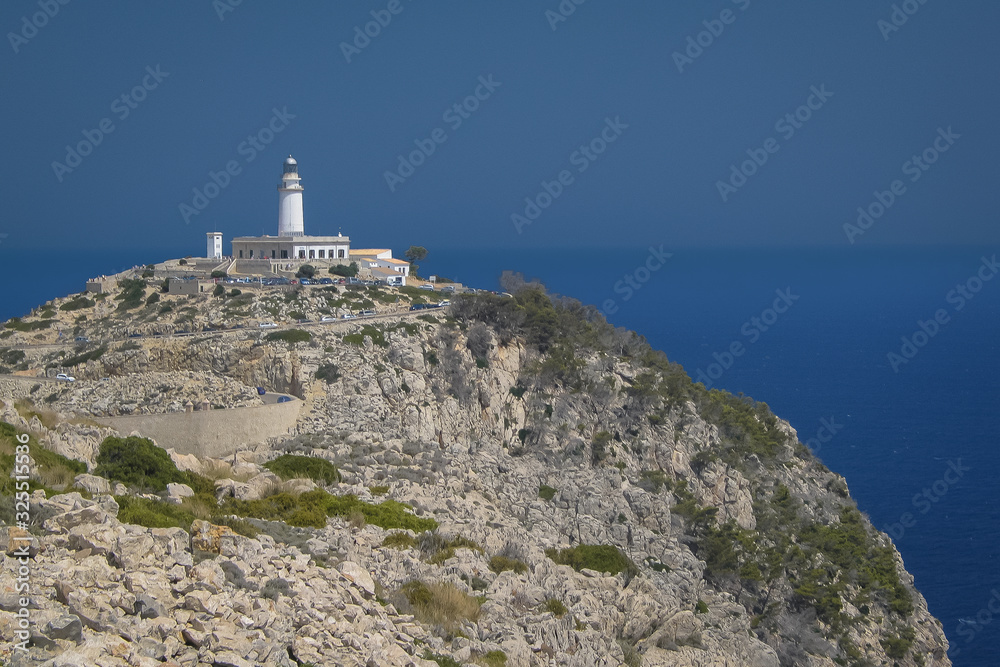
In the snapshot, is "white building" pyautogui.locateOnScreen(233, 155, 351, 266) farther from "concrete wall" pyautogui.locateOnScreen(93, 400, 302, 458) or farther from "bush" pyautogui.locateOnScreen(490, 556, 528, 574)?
"bush" pyautogui.locateOnScreen(490, 556, 528, 574)

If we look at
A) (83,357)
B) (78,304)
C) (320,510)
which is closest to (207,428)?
(320,510)

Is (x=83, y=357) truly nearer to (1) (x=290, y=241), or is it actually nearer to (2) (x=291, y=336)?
(2) (x=291, y=336)

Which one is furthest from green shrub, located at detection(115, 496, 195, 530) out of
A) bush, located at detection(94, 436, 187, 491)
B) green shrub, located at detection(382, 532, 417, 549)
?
green shrub, located at detection(382, 532, 417, 549)

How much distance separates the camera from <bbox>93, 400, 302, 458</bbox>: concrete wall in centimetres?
3300

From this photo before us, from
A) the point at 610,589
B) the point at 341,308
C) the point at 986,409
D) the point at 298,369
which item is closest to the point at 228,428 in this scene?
the point at 298,369

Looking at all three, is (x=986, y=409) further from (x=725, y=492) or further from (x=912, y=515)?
(x=725, y=492)

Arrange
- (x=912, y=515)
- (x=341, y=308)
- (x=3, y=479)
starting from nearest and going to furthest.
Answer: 1. (x=3, y=479)
2. (x=341, y=308)
3. (x=912, y=515)

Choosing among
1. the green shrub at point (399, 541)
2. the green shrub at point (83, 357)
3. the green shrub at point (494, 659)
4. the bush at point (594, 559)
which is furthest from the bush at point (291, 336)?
the green shrub at point (494, 659)

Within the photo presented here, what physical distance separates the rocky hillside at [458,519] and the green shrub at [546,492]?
0.42 m

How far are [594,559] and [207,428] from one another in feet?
44.9

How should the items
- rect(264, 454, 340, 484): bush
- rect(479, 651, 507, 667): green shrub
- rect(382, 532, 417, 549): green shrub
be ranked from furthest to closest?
rect(264, 454, 340, 484): bush
rect(382, 532, 417, 549): green shrub
rect(479, 651, 507, 667): green shrub

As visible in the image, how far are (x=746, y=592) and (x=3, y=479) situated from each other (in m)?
27.7

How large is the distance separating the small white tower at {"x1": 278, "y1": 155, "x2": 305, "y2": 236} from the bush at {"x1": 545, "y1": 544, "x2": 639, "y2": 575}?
1640 inches

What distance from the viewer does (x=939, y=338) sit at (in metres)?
130
